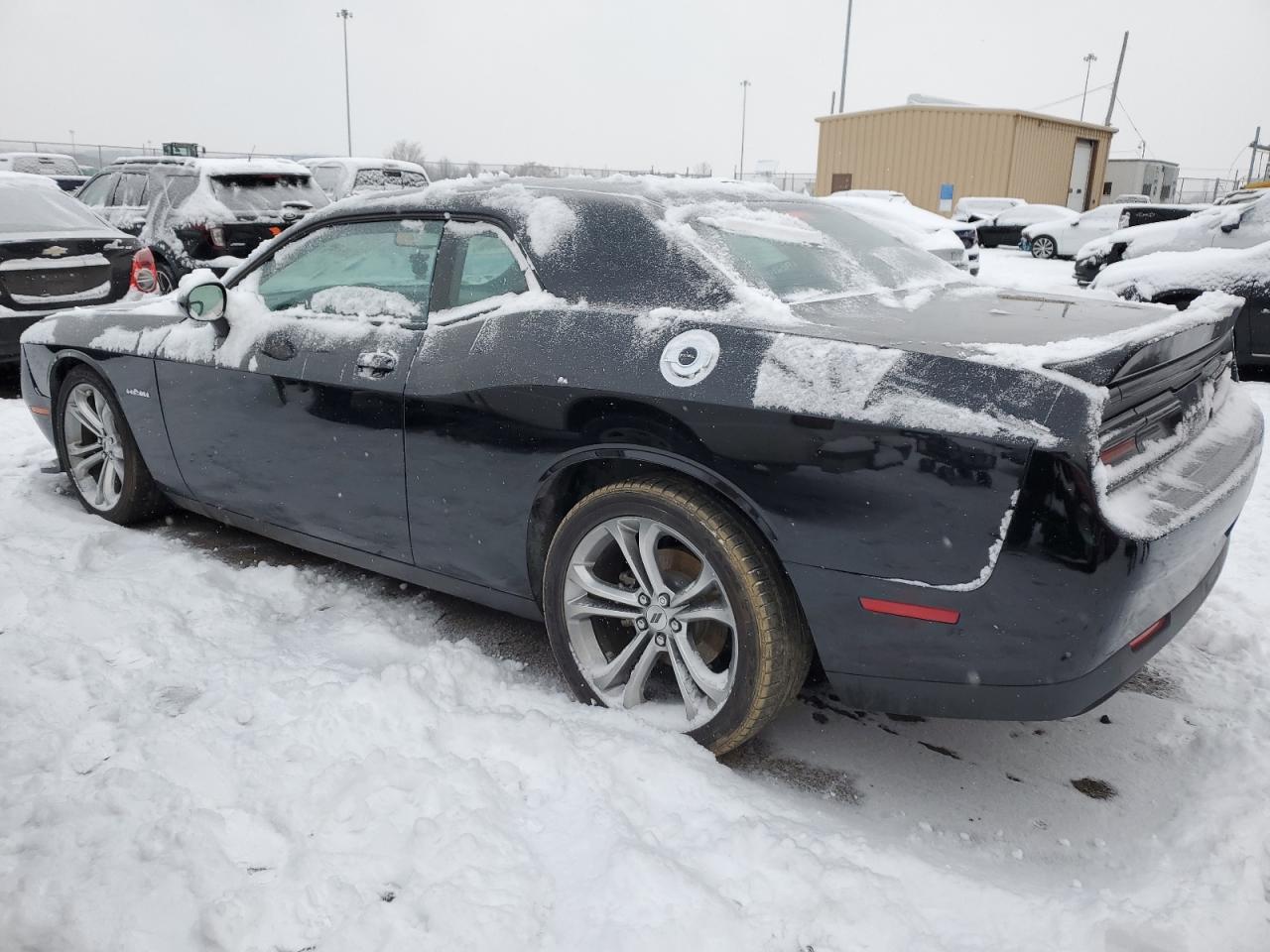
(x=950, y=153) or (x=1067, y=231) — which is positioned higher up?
(x=950, y=153)

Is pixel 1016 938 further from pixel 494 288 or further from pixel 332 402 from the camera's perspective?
pixel 332 402

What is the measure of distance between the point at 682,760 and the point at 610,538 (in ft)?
2.09

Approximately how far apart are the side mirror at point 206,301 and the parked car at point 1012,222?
72.1ft

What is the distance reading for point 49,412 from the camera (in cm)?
452

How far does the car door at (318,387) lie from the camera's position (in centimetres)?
309

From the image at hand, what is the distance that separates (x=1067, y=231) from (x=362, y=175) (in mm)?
14991

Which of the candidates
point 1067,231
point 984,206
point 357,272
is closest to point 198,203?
point 357,272

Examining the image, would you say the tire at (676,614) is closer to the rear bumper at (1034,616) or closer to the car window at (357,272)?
the rear bumper at (1034,616)

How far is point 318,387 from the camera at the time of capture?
3209 millimetres

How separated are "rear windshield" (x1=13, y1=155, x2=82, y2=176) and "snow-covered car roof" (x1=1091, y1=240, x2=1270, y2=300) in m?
22.5

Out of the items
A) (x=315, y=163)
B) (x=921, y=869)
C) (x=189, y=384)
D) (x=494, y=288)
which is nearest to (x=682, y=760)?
(x=921, y=869)

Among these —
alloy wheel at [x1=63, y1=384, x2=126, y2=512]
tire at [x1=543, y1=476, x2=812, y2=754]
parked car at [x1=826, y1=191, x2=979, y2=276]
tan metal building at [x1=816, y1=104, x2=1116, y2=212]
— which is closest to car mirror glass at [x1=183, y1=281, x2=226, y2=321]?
alloy wheel at [x1=63, y1=384, x2=126, y2=512]

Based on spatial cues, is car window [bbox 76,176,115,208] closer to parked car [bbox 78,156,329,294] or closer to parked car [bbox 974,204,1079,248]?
parked car [bbox 78,156,329,294]

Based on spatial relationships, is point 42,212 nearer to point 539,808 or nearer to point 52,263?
point 52,263
